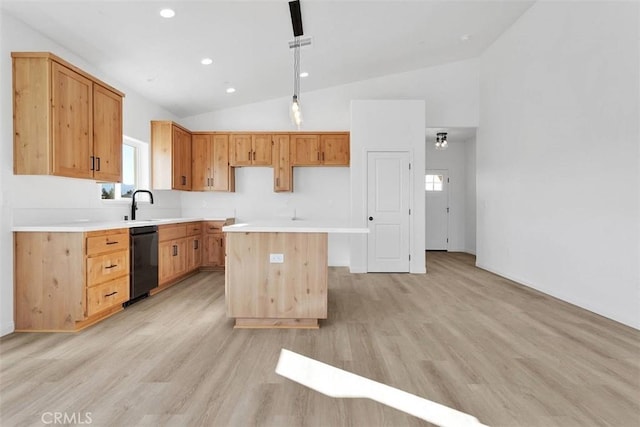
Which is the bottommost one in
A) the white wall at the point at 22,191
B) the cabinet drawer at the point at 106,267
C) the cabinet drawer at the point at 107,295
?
the cabinet drawer at the point at 107,295

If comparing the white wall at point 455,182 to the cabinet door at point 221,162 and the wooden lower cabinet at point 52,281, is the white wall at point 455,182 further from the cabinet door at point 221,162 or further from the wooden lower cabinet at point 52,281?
the wooden lower cabinet at point 52,281

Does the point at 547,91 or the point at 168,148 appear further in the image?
the point at 168,148

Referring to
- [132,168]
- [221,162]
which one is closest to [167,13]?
[132,168]

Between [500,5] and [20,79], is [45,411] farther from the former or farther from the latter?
[500,5]

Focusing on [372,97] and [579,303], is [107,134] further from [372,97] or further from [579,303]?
[579,303]

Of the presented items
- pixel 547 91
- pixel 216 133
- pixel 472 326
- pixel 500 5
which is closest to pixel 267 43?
pixel 216 133

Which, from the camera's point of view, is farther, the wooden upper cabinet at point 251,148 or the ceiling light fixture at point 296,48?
the wooden upper cabinet at point 251,148

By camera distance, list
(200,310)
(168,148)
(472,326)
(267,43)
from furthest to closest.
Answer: (168,148) → (267,43) → (200,310) → (472,326)

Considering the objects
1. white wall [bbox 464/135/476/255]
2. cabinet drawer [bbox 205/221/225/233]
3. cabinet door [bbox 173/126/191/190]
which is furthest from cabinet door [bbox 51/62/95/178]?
white wall [bbox 464/135/476/255]

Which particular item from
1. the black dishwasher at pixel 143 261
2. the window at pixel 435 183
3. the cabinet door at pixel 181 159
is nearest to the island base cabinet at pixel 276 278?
the black dishwasher at pixel 143 261

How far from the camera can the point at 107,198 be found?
14.4 feet

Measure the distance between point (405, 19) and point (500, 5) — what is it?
1374mm

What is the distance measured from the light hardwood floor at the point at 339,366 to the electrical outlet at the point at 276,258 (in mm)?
664

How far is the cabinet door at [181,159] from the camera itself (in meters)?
5.46
